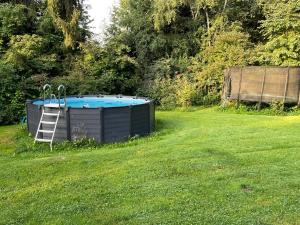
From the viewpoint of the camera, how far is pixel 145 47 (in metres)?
20.7

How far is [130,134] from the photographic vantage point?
1075 cm

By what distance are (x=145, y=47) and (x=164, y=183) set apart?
1524cm

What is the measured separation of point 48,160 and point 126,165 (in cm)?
166

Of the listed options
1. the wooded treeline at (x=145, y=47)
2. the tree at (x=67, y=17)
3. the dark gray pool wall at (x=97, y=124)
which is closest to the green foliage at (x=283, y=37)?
the wooded treeline at (x=145, y=47)

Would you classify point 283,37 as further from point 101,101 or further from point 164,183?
point 164,183

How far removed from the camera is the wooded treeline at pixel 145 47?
16.8 meters

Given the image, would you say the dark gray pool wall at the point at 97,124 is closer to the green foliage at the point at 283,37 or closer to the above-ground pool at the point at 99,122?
the above-ground pool at the point at 99,122

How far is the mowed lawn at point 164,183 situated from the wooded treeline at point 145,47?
24.8 ft

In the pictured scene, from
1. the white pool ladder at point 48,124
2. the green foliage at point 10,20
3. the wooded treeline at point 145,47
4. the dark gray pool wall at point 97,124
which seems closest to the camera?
the white pool ladder at point 48,124

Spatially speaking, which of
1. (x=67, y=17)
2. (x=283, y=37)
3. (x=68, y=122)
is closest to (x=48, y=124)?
(x=68, y=122)

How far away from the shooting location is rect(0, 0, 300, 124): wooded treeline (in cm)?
1678

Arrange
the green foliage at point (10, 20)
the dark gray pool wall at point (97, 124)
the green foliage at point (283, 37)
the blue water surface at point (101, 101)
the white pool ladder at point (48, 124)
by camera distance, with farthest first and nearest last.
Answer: the green foliage at point (10, 20) → the green foliage at point (283, 37) → the blue water surface at point (101, 101) → the dark gray pool wall at point (97, 124) → the white pool ladder at point (48, 124)

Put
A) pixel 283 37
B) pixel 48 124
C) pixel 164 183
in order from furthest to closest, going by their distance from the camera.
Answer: pixel 283 37
pixel 48 124
pixel 164 183

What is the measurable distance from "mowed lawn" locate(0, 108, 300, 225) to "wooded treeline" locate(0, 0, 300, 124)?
7549 mm
